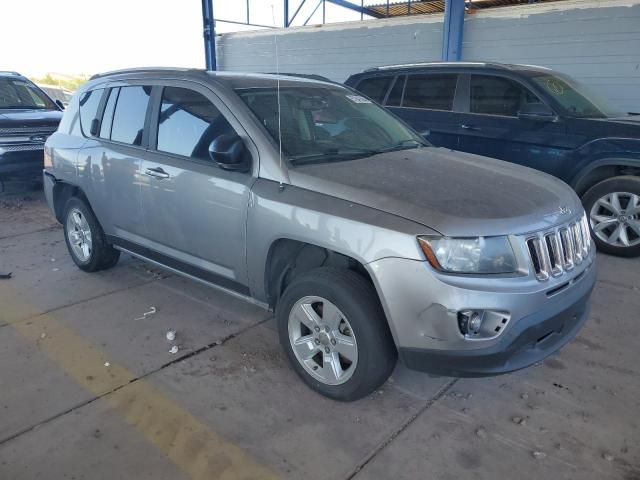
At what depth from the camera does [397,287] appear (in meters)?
2.53

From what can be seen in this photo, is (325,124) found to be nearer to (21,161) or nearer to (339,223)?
(339,223)

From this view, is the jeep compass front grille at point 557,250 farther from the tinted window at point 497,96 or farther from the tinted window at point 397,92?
the tinted window at point 397,92

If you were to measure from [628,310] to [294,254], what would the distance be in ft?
9.30

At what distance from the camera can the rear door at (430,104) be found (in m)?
6.41

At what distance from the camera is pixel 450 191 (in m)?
2.84

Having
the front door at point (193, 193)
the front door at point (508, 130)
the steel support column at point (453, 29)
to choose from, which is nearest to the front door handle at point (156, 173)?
the front door at point (193, 193)

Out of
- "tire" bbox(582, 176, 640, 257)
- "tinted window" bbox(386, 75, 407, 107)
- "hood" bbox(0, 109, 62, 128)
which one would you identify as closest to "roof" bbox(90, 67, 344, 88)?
"tinted window" bbox(386, 75, 407, 107)

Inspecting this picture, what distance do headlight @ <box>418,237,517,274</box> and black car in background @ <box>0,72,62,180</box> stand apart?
23.4 ft

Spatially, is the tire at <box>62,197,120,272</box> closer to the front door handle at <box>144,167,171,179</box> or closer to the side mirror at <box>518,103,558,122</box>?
the front door handle at <box>144,167,171,179</box>

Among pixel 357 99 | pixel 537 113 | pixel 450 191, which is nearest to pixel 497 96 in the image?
pixel 537 113

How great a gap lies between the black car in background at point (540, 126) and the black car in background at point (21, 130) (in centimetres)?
522

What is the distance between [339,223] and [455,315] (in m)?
0.74

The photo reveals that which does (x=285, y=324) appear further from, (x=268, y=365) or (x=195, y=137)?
(x=195, y=137)

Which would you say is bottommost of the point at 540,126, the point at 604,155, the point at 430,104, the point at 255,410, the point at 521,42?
the point at 255,410
